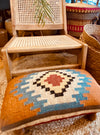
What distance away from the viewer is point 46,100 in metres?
0.49

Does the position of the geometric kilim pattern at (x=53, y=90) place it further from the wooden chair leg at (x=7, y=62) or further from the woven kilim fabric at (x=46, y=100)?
the wooden chair leg at (x=7, y=62)

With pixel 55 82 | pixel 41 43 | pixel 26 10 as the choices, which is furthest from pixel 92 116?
pixel 26 10

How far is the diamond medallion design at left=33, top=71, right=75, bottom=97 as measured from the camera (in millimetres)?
529

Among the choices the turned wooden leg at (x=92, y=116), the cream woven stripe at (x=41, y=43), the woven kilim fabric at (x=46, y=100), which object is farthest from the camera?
the cream woven stripe at (x=41, y=43)

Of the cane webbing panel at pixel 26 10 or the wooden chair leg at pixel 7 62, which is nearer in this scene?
the wooden chair leg at pixel 7 62

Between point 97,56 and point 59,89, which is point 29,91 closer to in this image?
point 59,89

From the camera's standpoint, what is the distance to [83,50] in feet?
2.48

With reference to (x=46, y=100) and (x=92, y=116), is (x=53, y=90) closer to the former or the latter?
(x=46, y=100)

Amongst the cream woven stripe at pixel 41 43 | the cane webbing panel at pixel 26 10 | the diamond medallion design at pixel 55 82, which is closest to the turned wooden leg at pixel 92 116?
the diamond medallion design at pixel 55 82

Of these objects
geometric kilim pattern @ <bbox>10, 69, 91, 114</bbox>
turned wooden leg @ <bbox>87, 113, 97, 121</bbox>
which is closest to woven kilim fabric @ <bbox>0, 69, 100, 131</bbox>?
geometric kilim pattern @ <bbox>10, 69, 91, 114</bbox>

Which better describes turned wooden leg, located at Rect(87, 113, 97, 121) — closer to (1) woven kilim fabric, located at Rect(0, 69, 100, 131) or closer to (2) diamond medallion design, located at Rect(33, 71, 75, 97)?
(1) woven kilim fabric, located at Rect(0, 69, 100, 131)

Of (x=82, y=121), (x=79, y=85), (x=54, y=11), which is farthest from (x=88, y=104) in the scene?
(x=54, y=11)

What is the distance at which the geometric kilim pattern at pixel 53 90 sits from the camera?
1.60ft

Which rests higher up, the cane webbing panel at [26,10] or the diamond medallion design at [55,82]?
the cane webbing panel at [26,10]
